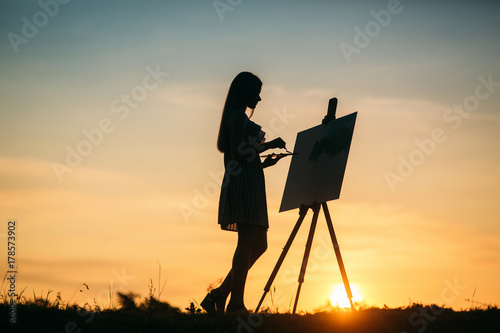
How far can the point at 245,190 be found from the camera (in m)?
6.51

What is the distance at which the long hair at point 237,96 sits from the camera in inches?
256

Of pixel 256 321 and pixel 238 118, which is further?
pixel 238 118

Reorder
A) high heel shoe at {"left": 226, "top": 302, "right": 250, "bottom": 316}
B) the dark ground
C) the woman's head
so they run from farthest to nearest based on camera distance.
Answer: the woman's head → high heel shoe at {"left": 226, "top": 302, "right": 250, "bottom": 316} → the dark ground

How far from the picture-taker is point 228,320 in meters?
6.06

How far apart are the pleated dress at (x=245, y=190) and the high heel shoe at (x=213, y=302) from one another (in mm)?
715

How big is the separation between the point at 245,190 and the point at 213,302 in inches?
49.6

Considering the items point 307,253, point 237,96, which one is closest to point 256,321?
point 307,253

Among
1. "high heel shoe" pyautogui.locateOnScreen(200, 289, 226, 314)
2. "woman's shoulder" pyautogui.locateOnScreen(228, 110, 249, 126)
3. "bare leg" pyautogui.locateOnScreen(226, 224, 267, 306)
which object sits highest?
"woman's shoulder" pyautogui.locateOnScreen(228, 110, 249, 126)

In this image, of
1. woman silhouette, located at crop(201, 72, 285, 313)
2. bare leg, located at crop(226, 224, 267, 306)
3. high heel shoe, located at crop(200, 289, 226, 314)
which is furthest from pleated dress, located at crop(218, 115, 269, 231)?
high heel shoe, located at crop(200, 289, 226, 314)

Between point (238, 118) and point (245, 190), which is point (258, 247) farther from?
point (238, 118)

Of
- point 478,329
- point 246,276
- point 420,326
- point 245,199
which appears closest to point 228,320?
point 246,276

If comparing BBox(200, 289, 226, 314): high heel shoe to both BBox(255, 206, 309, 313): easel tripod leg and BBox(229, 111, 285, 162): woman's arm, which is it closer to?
BBox(255, 206, 309, 313): easel tripod leg

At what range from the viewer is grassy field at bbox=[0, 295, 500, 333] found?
596 cm

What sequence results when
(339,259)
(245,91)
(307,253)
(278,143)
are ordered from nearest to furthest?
(245,91)
(278,143)
(339,259)
(307,253)
